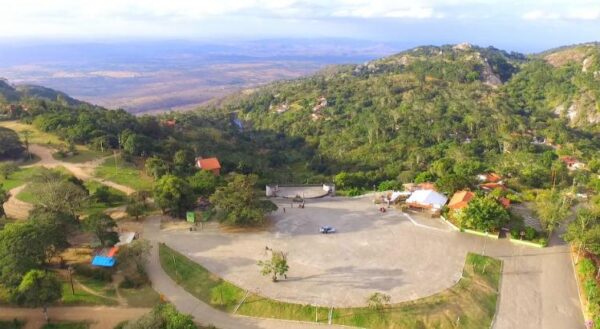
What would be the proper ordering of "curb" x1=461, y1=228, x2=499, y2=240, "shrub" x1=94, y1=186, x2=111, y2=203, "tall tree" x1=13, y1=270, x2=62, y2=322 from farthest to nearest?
"shrub" x1=94, y1=186, x2=111, y2=203 → "curb" x1=461, y1=228, x2=499, y2=240 → "tall tree" x1=13, y1=270, x2=62, y2=322

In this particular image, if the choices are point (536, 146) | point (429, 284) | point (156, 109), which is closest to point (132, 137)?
point (429, 284)

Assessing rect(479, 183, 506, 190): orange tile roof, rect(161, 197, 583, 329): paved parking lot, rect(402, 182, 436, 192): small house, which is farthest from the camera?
rect(479, 183, 506, 190): orange tile roof

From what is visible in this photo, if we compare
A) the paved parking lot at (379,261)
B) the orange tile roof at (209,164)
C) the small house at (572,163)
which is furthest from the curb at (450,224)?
the small house at (572,163)

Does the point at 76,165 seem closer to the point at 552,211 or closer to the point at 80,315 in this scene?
the point at 80,315

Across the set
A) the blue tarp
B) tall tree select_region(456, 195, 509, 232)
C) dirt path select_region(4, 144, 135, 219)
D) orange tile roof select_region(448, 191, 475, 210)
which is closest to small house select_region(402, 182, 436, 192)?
orange tile roof select_region(448, 191, 475, 210)

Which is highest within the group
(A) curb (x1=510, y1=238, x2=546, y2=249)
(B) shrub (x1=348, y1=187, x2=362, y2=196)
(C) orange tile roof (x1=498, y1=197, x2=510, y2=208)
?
(C) orange tile roof (x1=498, y1=197, x2=510, y2=208)

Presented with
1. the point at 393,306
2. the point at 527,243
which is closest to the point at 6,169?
the point at 393,306

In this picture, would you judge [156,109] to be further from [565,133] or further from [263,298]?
[263,298]

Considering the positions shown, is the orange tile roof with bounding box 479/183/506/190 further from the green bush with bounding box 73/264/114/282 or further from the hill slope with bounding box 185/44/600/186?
the green bush with bounding box 73/264/114/282
